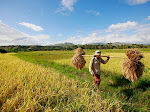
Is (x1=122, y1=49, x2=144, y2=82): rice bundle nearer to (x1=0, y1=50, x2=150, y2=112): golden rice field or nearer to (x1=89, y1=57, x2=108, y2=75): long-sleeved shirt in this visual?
(x1=0, y1=50, x2=150, y2=112): golden rice field

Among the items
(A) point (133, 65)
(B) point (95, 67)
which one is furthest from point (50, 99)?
(A) point (133, 65)

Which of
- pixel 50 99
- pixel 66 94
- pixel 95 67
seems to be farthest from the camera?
pixel 95 67

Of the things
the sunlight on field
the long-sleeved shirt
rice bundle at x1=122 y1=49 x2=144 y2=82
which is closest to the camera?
the sunlight on field

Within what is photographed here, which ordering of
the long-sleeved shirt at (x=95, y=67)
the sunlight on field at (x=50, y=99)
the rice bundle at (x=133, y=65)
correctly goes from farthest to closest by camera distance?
1. the long-sleeved shirt at (x=95, y=67)
2. the rice bundle at (x=133, y=65)
3. the sunlight on field at (x=50, y=99)

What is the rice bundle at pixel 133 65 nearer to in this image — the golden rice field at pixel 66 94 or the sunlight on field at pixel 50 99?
the golden rice field at pixel 66 94

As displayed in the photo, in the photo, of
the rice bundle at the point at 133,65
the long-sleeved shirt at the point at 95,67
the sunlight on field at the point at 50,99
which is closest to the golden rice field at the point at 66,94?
the sunlight on field at the point at 50,99

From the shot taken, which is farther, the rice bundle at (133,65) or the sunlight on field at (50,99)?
the rice bundle at (133,65)

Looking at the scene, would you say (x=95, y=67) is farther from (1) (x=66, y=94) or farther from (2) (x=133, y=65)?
(1) (x=66, y=94)

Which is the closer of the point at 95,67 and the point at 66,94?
the point at 66,94

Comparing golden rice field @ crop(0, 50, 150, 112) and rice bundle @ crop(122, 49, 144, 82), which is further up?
rice bundle @ crop(122, 49, 144, 82)

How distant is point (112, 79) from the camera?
5355 millimetres

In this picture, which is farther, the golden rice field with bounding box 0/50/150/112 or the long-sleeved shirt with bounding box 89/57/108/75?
the long-sleeved shirt with bounding box 89/57/108/75

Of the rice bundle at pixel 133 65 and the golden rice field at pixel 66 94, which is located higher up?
the rice bundle at pixel 133 65

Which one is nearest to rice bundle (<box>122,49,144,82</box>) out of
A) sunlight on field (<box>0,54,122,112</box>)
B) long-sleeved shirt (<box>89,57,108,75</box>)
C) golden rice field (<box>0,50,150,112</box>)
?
golden rice field (<box>0,50,150,112</box>)
